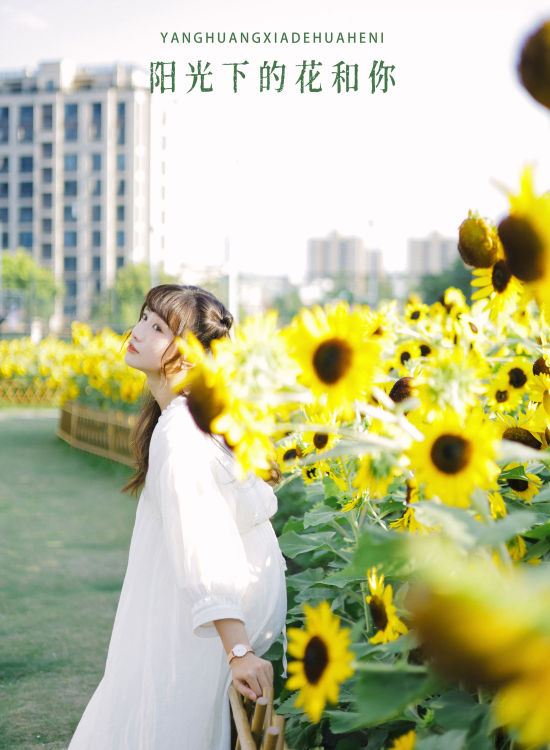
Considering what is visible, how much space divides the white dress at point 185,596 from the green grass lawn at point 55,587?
137 cm

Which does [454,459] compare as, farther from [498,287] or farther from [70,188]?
[70,188]

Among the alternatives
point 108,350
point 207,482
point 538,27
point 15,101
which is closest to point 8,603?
point 207,482

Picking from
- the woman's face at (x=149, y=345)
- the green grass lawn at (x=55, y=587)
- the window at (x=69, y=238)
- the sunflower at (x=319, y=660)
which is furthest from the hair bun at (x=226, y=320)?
the window at (x=69, y=238)

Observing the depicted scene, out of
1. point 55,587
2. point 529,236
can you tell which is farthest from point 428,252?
point 529,236

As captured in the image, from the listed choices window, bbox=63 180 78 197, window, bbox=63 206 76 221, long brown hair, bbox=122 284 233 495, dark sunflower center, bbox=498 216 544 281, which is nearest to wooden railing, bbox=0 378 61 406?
long brown hair, bbox=122 284 233 495

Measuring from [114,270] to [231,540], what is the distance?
80.6m

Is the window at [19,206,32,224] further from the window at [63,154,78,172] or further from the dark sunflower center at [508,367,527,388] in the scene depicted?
the dark sunflower center at [508,367,527,388]

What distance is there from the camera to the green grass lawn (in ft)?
10.8

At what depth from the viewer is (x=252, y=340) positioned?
0.88 m

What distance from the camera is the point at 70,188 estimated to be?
268 ft

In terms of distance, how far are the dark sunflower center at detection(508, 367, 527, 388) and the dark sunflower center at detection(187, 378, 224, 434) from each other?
3.57 ft

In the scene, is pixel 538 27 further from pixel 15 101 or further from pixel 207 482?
pixel 15 101

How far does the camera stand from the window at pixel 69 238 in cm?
8112

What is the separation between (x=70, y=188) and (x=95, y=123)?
6.51 meters
